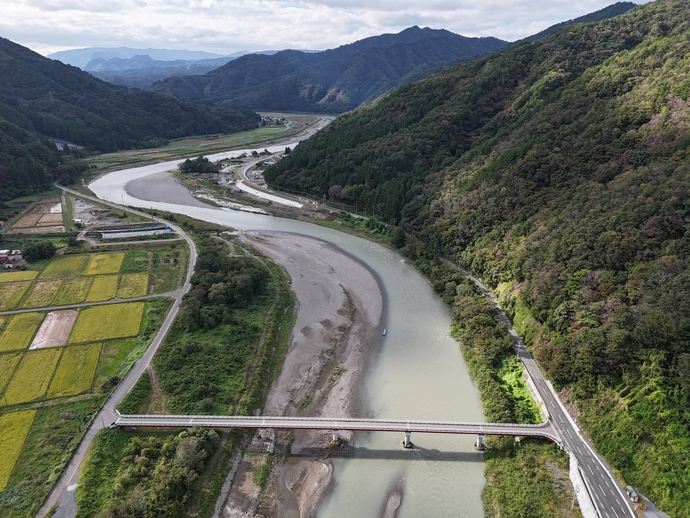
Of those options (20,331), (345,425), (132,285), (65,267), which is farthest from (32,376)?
(345,425)

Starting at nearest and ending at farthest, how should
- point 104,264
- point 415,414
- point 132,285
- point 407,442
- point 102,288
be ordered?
point 407,442, point 415,414, point 102,288, point 132,285, point 104,264

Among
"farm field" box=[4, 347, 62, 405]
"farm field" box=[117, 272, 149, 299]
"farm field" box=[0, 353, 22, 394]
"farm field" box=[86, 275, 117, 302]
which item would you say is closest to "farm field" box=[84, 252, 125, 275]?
"farm field" box=[86, 275, 117, 302]

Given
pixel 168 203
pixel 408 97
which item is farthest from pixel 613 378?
pixel 168 203

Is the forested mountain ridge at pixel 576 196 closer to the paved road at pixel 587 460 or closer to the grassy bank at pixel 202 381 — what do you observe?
the paved road at pixel 587 460

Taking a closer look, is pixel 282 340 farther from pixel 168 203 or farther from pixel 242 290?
pixel 168 203

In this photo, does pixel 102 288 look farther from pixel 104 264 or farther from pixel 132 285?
pixel 104 264

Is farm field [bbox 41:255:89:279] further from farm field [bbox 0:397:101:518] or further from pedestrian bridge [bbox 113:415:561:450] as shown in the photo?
pedestrian bridge [bbox 113:415:561:450]

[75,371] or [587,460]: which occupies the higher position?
[587,460]
